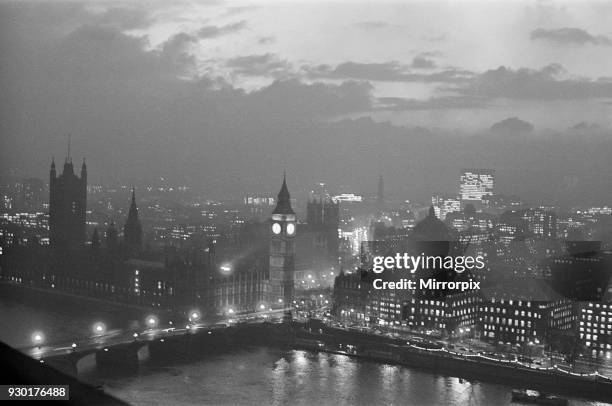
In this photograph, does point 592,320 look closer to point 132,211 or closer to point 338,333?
point 338,333

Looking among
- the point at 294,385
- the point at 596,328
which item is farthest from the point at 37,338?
the point at 596,328

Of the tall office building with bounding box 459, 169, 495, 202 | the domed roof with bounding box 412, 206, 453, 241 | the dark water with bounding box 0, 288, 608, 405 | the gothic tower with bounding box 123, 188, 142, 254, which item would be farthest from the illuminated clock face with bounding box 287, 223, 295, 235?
the dark water with bounding box 0, 288, 608, 405

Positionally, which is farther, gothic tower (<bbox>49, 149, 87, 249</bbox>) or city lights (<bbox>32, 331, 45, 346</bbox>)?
gothic tower (<bbox>49, 149, 87, 249</bbox>)

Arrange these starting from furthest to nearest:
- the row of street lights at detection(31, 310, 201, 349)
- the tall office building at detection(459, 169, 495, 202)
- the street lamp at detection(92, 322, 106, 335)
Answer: the tall office building at detection(459, 169, 495, 202) < the street lamp at detection(92, 322, 106, 335) < the row of street lights at detection(31, 310, 201, 349)

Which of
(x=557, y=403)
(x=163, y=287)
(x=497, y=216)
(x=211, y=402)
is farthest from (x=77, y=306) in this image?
(x=557, y=403)

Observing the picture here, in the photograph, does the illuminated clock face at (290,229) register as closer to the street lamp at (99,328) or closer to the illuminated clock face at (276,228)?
the illuminated clock face at (276,228)

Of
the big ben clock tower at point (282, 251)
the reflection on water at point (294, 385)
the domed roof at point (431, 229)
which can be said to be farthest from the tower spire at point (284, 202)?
the reflection on water at point (294, 385)

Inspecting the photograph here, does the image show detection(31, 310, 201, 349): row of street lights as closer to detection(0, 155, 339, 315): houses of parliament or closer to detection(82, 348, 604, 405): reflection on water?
detection(0, 155, 339, 315): houses of parliament
